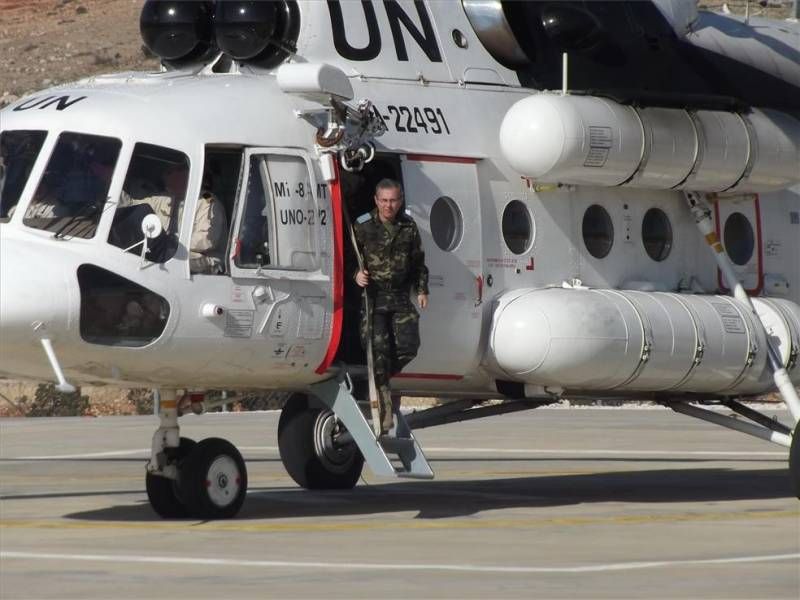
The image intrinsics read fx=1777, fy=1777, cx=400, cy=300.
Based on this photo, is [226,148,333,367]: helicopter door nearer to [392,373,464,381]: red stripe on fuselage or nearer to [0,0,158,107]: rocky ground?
[392,373,464,381]: red stripe on fuselage

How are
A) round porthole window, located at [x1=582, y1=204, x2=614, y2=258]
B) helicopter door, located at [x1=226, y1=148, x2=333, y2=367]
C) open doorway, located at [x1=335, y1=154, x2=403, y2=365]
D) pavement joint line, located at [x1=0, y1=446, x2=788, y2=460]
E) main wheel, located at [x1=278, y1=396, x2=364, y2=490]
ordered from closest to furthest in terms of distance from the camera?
helicopter door, located at [x1=226, y1=148, x2=333, y2=367] → open doorway, located at [x1=335, y1=154, x2=403, y2=365] → round porthole window, located at [x1=582, y1=204, x2=614, y2=258] → main wheel, located at [x1=278, y1=396, x2=364, y2=490] → pavement joint line, located at [x1=0, y1=446, x2=788, y2=460]

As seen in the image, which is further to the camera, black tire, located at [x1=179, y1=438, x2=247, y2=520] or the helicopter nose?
black tire, located at [x1=179, y1=438, x2=247, y2=520]

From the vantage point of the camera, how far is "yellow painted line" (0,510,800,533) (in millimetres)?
12086

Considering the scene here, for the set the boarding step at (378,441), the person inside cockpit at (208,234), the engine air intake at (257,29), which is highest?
the engine air intake at (257,29)

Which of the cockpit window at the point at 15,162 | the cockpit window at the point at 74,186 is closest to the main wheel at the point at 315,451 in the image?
the cockpit window at the point at 74,186

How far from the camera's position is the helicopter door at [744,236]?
1525 centimetres

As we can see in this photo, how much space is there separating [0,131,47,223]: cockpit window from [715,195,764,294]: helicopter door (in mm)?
6053

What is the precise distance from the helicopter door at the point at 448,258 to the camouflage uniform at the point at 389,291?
0.42 metres

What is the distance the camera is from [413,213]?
43.5 ft

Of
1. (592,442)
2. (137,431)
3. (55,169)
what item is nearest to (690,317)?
(55,169)

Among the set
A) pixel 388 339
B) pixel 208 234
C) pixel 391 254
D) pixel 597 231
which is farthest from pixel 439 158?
pixel 208 234

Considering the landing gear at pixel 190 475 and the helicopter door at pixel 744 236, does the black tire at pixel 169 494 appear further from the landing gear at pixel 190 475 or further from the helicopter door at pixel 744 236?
the helicopter door at pixel 744 236

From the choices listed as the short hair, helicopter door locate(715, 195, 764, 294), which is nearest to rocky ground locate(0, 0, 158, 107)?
helicopter door locate(715, 195, 764, 294)

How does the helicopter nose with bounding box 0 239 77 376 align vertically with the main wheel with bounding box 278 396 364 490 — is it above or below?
above
